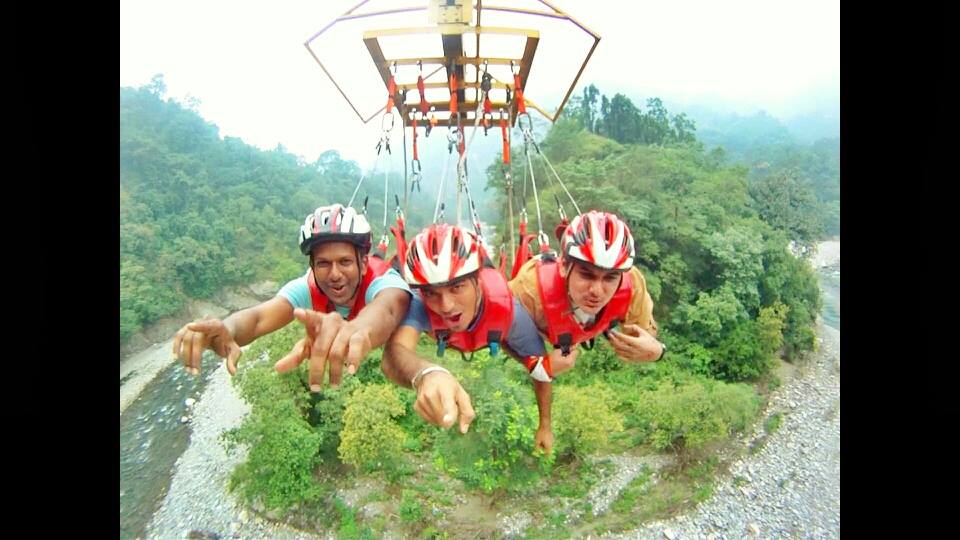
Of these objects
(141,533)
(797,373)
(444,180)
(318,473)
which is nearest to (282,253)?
(318,473)

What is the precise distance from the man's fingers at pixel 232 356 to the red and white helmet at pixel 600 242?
1.15 metres

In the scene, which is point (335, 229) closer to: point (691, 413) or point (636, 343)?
point (636, 343)

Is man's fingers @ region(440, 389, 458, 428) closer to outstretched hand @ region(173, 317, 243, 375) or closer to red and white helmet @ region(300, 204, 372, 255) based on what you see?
outstretched hand @ region(173, 317, 243, 375)

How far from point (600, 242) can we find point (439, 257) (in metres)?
0.57

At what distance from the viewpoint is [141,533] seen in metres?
7.35

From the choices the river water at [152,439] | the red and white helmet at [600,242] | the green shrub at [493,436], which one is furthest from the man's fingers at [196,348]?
the river water at [152,439]

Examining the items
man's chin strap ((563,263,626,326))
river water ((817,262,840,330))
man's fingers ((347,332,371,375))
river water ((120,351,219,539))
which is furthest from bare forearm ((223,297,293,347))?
river water ((817,262,840,330))

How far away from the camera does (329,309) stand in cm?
220

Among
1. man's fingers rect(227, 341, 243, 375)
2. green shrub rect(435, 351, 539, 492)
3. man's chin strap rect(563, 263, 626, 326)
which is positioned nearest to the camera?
man's fingers rect(227, 341, 243, 375)

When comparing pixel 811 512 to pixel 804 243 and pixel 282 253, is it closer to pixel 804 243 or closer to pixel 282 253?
pixel 804 243

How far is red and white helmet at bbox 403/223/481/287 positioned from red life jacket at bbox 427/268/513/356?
12 cm

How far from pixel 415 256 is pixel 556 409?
5303 millimetres

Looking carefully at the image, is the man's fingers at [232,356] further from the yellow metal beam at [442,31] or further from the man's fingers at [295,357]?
the yellow metal beam at [442,31]

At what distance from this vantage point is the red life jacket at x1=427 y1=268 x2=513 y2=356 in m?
2.03
